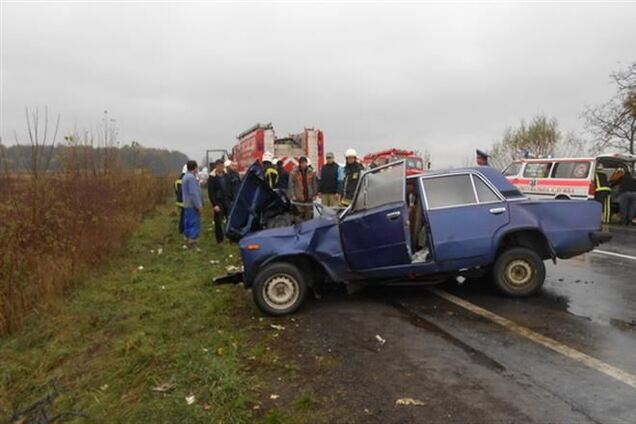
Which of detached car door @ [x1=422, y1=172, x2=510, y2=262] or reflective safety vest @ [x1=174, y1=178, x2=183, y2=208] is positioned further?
reflective safety vest @ [x1=174, y1=178, x2=183, y2=208]

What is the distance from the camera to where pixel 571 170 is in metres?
14.5

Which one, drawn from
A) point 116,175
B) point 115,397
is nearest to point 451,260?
point 115,397

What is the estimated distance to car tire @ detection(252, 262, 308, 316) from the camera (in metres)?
5.56

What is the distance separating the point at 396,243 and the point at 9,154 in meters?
6.08

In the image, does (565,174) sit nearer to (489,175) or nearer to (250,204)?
(489,175)

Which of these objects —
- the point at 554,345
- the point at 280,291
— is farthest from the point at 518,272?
the point at 280,291

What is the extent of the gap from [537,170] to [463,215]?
1131cm

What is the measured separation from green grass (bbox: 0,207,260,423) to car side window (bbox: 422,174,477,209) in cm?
264

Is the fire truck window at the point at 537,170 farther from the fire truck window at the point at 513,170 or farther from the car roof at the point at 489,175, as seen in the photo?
the car roof at the point at 489,175

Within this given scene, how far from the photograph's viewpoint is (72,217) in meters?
7.96

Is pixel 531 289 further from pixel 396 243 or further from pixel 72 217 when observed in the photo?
pixel 72 217

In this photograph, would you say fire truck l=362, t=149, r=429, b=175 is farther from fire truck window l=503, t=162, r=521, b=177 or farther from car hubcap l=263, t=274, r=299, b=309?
car hubcap l=263, t=274, r=299, b=309

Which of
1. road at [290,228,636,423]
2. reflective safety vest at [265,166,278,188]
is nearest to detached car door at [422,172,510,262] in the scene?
road at [290,228,636,423]

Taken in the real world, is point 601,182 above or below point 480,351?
above
